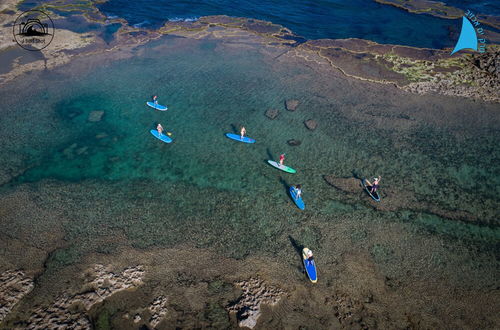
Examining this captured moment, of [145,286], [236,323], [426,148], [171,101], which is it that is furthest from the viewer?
[171,101]

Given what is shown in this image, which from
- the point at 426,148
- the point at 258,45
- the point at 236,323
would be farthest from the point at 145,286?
the point at 258,45

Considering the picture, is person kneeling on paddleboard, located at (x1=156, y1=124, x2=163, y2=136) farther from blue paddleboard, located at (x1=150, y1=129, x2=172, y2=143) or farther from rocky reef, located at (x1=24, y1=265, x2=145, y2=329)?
rocky reef, located at (x1=24, y1=265, x2=145, y2=329)

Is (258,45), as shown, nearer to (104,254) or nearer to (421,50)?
(421,50)

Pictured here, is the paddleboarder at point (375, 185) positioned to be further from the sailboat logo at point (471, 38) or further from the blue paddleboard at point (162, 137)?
the sailboat logo at point (471, 38)

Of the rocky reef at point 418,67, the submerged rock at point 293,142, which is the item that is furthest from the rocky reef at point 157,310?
the rocky reef at point 418,67

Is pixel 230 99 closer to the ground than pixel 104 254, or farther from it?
farther from it

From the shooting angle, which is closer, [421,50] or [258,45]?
[421,50]
